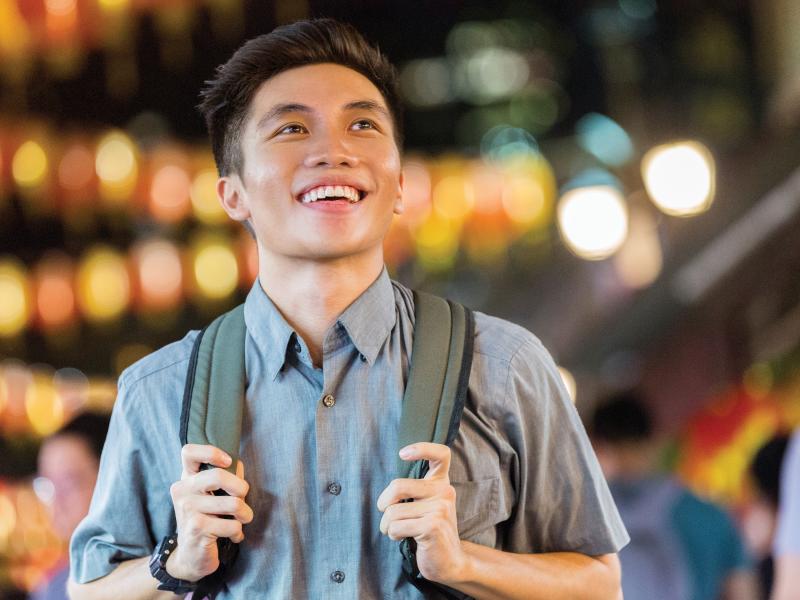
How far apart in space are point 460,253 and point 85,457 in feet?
26.3

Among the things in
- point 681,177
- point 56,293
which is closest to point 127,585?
point 681,177

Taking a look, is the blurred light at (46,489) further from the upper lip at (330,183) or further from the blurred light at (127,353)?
the blurred light at (127,353)

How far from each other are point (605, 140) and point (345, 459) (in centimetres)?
913

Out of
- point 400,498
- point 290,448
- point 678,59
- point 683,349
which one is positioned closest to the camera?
point 400,498

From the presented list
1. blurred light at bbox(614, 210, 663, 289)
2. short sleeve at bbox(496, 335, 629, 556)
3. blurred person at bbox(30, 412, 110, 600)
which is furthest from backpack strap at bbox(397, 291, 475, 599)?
blurred light at bbox(614, 210, 663, 289)

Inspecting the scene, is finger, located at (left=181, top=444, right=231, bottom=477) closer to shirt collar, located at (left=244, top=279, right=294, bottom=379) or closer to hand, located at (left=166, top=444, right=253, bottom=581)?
hand, located at (left=166, top=444, right=253, bottom=581)

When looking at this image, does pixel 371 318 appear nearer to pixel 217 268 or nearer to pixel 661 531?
pixel 661 531

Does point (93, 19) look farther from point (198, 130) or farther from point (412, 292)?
point (412, 292)

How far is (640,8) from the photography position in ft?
34.1

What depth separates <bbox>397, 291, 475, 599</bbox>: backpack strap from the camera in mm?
2078

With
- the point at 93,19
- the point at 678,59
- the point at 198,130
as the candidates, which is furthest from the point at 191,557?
the point at 198,130

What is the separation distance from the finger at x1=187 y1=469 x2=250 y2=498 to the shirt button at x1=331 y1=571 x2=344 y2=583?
202 mm

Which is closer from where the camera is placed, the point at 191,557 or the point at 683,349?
the point at 191,557

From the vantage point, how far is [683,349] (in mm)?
12547
